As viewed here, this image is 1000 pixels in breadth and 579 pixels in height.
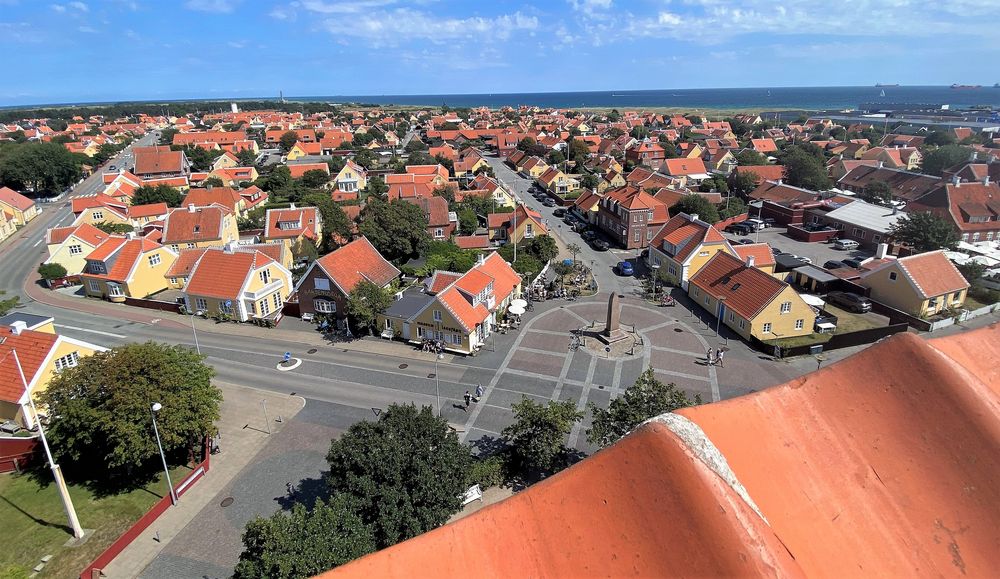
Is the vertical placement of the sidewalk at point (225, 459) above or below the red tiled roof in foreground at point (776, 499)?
below

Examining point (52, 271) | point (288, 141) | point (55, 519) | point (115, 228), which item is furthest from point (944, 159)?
point (288, 141)

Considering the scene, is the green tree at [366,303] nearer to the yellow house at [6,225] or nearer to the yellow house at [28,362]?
the yellow house at [28,362]

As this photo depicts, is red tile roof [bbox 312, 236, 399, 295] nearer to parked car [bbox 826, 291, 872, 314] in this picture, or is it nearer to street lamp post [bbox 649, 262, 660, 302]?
street lamp post [bbox 649, 262, 660, 302]

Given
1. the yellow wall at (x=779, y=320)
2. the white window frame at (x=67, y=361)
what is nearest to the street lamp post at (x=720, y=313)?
the yellow wall at (x=779, y=320)

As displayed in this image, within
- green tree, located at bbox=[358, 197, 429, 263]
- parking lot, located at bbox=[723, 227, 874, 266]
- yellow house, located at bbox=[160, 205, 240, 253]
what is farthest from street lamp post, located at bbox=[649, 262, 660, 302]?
yellow house, located at bbox=[160, 205, 240, 253]

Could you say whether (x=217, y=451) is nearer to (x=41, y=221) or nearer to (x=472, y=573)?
(x=472, y=573)

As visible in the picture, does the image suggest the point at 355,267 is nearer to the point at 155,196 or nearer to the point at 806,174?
the point at 155,196
